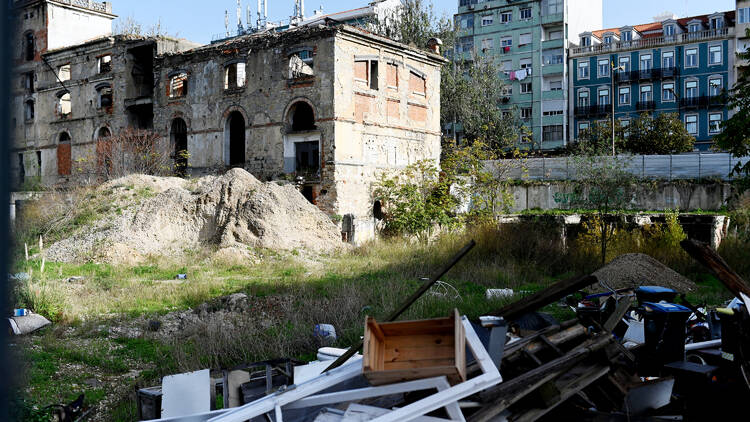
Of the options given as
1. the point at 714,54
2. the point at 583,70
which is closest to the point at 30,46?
the point at 583,70

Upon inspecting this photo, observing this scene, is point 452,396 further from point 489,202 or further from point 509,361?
point 489,202

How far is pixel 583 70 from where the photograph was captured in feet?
148

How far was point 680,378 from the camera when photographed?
5.21m

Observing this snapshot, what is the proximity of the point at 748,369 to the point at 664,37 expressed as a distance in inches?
1737

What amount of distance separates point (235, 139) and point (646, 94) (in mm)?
30829

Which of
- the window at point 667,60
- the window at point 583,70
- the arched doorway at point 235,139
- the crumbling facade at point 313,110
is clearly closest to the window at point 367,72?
the crumbling facade at point 313,110

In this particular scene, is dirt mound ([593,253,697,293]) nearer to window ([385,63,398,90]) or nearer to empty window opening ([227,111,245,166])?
window ([385,63,398,90])

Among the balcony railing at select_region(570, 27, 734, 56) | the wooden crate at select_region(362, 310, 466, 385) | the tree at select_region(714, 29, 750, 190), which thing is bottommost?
the wooden crate at select_region(362, 310, 466, 385)

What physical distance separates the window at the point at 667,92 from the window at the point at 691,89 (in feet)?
3.09

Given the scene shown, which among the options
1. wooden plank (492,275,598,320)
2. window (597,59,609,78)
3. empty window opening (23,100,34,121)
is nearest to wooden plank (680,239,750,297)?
wooden plank (492,275,598,320)

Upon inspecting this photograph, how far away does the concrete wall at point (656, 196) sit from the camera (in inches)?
1132

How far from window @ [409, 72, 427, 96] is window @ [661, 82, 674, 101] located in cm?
2385

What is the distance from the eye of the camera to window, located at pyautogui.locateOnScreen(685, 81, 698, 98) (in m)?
42.3

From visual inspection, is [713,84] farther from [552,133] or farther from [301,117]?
[301,117]
